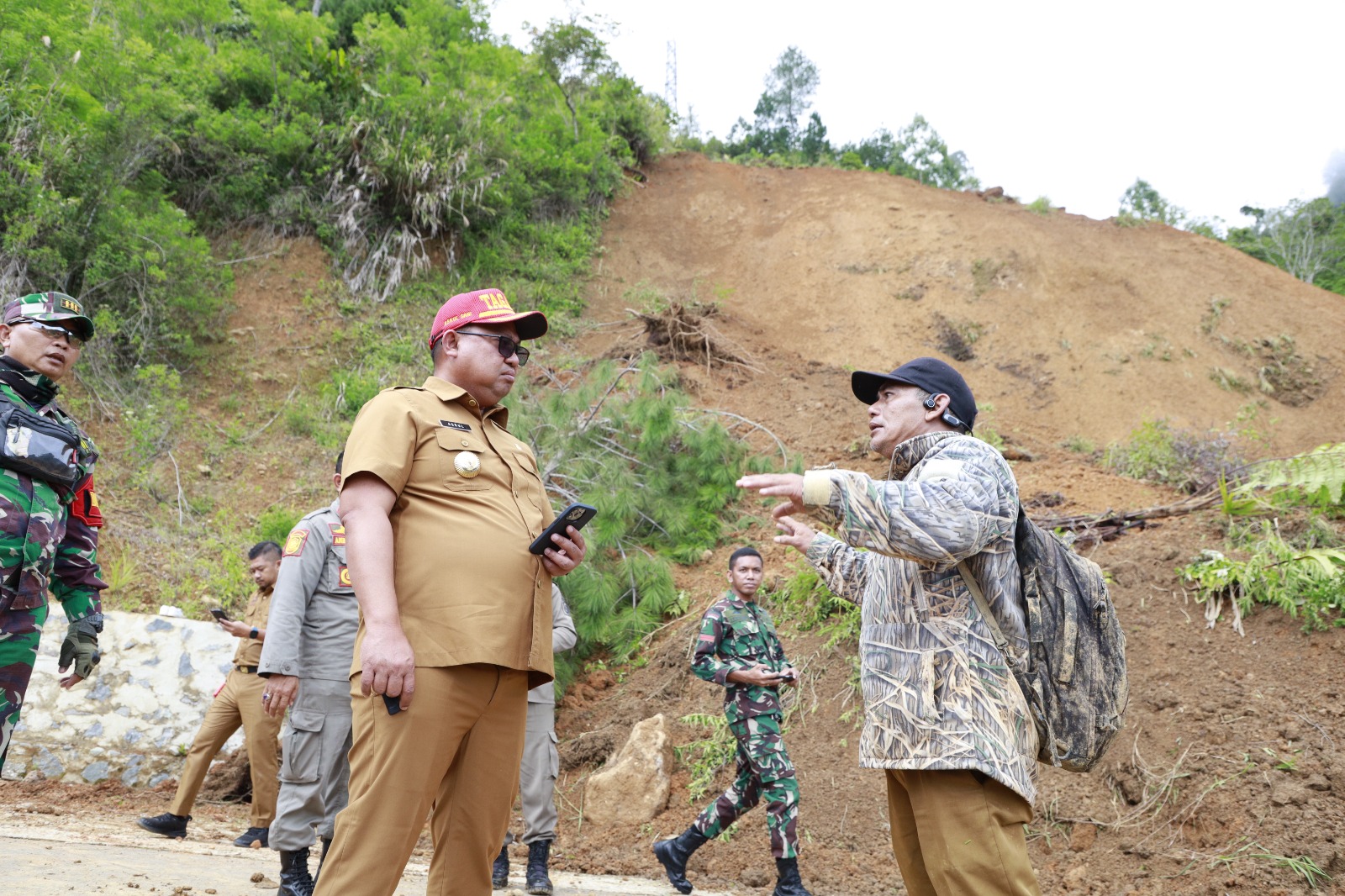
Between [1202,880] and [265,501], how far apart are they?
1004cm

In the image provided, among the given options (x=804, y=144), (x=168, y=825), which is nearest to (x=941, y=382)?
A: (x=168, y=825)

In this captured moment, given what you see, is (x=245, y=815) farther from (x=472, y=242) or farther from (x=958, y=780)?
(x=472, y=242)

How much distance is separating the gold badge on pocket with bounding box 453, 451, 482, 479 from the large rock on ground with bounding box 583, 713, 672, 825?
4052 millimetres

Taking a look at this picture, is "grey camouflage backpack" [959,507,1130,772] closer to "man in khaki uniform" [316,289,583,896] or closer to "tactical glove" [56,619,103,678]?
"man in khaki uniform" [316,289,583,896]

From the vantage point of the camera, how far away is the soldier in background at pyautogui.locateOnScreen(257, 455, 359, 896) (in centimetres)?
372

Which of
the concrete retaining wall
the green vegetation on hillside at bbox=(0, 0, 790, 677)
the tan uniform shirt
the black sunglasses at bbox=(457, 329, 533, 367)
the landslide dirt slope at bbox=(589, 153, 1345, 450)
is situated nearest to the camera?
the black sunglasses at bbox=(457, 329, 533, 367)

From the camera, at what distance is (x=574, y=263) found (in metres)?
17.7

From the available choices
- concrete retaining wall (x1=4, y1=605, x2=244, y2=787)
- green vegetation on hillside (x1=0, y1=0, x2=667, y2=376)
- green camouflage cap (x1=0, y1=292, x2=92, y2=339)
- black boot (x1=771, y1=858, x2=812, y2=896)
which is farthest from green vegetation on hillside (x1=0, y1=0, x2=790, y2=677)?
green camouflage cap (x1=0, y1=292, x2=92, y2=339)

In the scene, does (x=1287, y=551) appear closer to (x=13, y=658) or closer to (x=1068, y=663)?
(x=1068, y=663)

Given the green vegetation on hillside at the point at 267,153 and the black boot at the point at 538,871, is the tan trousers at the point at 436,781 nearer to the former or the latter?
the black boot at the point at 538,871

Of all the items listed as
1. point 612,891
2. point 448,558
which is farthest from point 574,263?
point 448,558

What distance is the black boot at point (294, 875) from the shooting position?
3.67 meters

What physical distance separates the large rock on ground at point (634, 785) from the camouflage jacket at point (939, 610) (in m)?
3.79

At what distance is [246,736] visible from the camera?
5.17m
